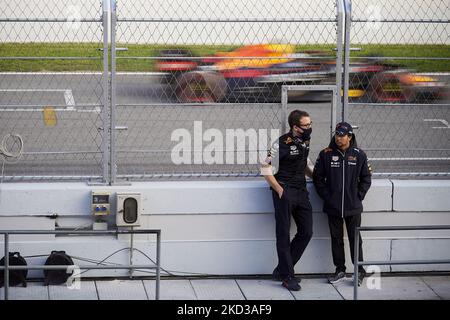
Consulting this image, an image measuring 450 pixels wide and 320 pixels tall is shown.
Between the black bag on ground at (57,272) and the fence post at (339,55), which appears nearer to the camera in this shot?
the black bag on ground at (57,272)

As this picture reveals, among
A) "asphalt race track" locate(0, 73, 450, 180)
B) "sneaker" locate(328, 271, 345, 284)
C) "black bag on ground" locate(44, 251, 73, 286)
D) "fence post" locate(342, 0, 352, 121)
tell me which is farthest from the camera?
"asphalt race track" locate(0, 73, 450, 180)

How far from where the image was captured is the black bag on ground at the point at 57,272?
35.1 feet

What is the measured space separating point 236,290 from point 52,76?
126 inches

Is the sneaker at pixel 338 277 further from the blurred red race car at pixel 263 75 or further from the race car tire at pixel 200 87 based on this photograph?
the race car tire at pixel 200 87

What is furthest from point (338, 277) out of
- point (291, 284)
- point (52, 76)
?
point (52, 76)

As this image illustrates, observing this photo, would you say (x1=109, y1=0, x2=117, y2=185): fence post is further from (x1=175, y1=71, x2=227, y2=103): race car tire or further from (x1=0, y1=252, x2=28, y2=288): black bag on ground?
(x1=0, y1=252, x2=28, y2=288): black bag on ground

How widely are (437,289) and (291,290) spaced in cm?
163

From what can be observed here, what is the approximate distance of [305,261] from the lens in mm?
11344

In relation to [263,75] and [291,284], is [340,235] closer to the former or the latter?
[291,284]

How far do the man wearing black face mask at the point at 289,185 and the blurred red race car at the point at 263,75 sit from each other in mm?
777

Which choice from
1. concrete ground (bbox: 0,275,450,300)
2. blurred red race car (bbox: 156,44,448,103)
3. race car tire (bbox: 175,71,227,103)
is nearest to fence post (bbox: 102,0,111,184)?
blurred red race car (bbox: 156,44,448,103)

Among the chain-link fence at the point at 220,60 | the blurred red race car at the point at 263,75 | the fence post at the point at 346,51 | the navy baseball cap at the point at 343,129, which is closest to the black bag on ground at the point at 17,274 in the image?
the chain-link fence at the point at 220,60

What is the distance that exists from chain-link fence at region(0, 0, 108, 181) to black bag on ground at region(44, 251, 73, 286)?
3.00 feet

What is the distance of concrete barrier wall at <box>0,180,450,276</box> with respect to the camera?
10891 mm
